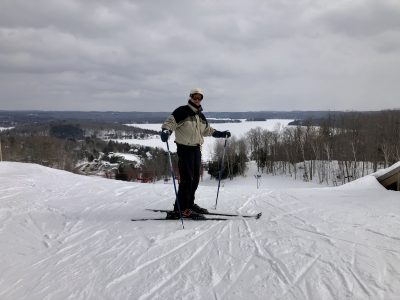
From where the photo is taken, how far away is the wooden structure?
7199mm

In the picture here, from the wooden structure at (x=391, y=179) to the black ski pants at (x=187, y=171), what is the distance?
4242 millimetres

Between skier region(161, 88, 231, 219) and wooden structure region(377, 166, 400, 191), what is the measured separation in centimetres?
424

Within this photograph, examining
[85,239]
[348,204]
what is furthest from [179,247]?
[348,204]

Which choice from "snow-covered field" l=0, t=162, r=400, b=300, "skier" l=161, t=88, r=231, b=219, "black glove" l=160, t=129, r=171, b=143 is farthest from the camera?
"skier" l=161, t=88, r=231, b=219

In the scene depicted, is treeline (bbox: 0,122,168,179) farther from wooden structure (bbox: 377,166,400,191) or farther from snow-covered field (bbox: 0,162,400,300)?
snow-covered field (bbox: 0,162,400,300)

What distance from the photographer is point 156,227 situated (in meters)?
5.39

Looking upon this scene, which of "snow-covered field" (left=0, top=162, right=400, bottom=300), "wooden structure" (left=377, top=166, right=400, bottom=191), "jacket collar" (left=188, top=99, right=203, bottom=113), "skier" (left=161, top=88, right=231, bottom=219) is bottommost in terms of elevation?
"snow-covered field" (left=0, top=162, right=400, bottom=300)

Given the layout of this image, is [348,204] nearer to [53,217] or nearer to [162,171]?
[53,217]

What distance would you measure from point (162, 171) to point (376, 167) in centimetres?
3869

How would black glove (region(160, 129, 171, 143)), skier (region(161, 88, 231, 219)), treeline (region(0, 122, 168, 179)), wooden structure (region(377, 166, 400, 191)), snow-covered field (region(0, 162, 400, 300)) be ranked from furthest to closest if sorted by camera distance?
treeline (region(0, 122, 168, 179)), wooden structure (region(377, 166, 400, 191)), skier (region(161, 88, 231, 219)), black glove (region(160, 129, 171, 143)), snow-covered field (region(0, 162, 400, 300))

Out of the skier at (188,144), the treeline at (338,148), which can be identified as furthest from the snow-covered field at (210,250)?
the treeline at (338,148)

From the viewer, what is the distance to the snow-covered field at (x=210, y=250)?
3268mm

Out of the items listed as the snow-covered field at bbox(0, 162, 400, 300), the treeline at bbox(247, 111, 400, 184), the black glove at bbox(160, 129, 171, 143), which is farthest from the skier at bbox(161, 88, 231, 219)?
the treeline at bbox(247, 111, 400, 184)

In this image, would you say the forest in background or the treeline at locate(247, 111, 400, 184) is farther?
the forest in background
